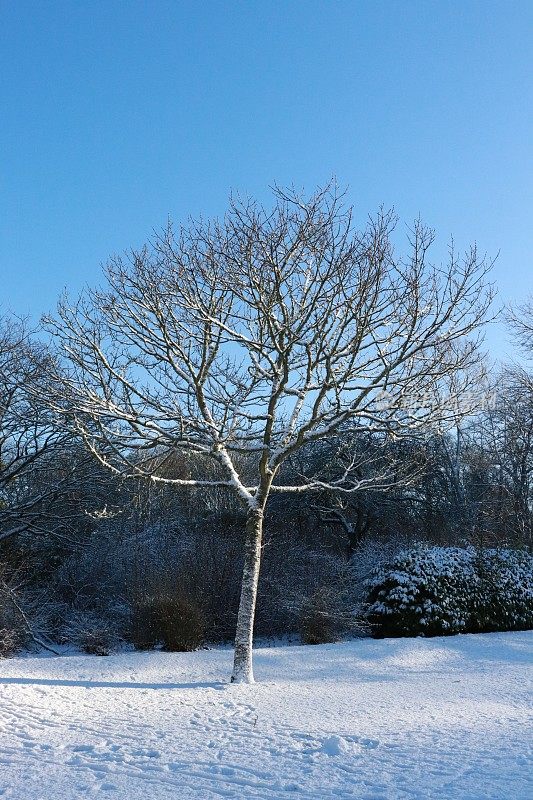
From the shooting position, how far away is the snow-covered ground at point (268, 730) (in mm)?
4668

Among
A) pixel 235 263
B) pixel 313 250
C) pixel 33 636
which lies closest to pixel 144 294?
pixel 235 263

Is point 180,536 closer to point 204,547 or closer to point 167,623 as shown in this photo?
point 204,547

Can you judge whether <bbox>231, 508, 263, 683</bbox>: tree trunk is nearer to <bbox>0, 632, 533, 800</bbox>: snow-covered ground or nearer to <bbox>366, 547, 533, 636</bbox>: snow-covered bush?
<bbox>0, 632, 533, 800</bbox>: snow-covered ground

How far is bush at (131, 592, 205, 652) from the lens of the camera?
43.3 ft

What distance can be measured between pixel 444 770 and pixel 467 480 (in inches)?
850

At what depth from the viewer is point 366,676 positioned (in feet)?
34.0

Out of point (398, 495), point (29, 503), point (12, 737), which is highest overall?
point (398, 495)

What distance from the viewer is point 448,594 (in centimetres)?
1512

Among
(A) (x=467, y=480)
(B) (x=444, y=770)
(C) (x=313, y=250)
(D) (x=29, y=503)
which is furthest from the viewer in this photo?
(A) (x=467, y=480)

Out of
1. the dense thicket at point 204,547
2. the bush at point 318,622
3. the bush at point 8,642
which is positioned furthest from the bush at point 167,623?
the bush at point 8,642

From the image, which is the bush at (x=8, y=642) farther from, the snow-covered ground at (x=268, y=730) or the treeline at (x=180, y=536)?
the snow-covered ground at (x=268, y=730)

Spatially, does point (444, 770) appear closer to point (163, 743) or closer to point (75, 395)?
point (163, 743)

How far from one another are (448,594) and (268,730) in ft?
32.1

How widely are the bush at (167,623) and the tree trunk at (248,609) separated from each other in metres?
3.87
